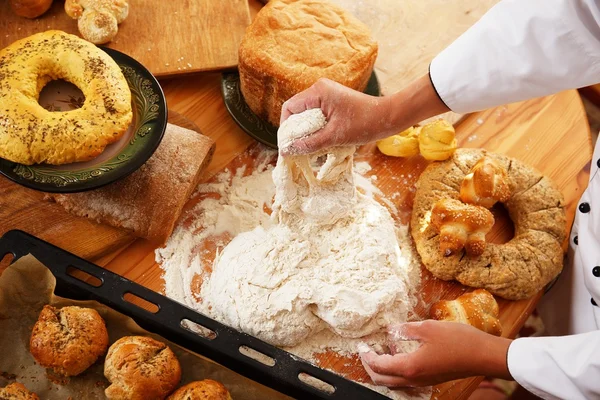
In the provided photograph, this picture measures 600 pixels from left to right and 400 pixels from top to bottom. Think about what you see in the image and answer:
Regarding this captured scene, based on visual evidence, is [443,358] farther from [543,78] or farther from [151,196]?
[151,196]

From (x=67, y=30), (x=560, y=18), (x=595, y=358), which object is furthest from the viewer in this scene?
(x=67, y=30)

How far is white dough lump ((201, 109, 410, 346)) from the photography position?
143 cm

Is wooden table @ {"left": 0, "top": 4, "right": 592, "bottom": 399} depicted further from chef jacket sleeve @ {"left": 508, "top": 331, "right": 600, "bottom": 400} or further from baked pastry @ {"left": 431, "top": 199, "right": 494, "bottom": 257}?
chef jacket sleeve @ {"left": 508, "top": 331, "right": 600, "bottom": 400}

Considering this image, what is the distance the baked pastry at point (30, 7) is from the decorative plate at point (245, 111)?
24.4 inches

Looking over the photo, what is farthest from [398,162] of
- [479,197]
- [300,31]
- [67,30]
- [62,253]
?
[67,30]

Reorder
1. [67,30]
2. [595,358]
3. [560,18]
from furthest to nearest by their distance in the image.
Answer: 1. [67,30]
2. [560,18]
3. [595,358]

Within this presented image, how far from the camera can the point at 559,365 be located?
4.09 feet

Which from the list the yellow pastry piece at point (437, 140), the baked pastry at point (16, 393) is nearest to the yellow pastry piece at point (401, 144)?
the yellow pastry piece at point (437, 140)

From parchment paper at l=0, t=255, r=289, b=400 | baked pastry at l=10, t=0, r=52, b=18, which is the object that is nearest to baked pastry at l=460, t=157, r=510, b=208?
parchment paper at l=0, t=255, r=289, b=400

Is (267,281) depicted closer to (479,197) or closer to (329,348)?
(329,348)

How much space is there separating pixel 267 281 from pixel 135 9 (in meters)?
1.08

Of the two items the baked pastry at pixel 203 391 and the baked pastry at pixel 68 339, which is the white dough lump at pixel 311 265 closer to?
the baked pastry at pixel 203 391

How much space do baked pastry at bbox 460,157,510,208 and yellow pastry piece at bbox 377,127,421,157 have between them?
204 millimetres

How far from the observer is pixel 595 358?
1190 mm
